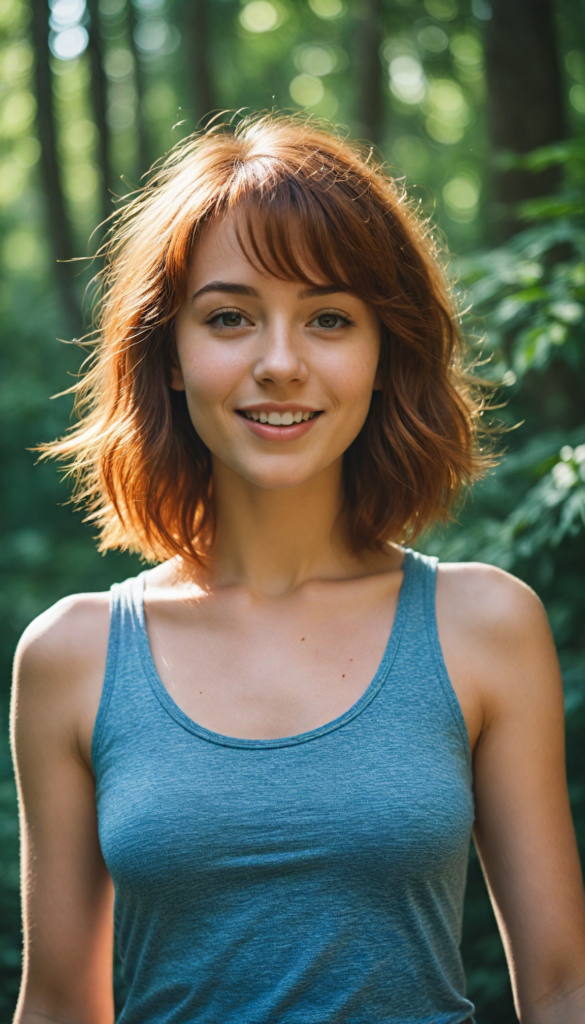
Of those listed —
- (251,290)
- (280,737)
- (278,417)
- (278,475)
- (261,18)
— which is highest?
(261,18)

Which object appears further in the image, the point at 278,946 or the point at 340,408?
the point at 340,408

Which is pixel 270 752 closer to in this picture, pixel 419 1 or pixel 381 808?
pixel 381 808

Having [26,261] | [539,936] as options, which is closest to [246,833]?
[539,936]

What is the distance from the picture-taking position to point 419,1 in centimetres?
759

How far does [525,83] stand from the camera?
4.27 m

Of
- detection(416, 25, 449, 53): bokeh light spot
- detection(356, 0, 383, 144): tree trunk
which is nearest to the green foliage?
detection(356, 0, 383, 144): tree trunk

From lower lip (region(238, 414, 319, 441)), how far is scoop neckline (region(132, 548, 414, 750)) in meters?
0.38

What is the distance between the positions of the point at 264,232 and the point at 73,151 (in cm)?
1784

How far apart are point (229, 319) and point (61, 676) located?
2.42 ft

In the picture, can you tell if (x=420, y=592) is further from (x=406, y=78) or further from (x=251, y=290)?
(x=406, y=78)

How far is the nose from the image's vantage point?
1548 millimetres

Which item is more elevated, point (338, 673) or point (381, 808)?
point (338, 673)

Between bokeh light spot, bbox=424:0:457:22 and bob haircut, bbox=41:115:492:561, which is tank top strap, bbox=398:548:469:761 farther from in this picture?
bokeh light spot, bbox=424:0:457:22

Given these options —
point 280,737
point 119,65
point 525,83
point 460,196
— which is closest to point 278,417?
point 280,737
